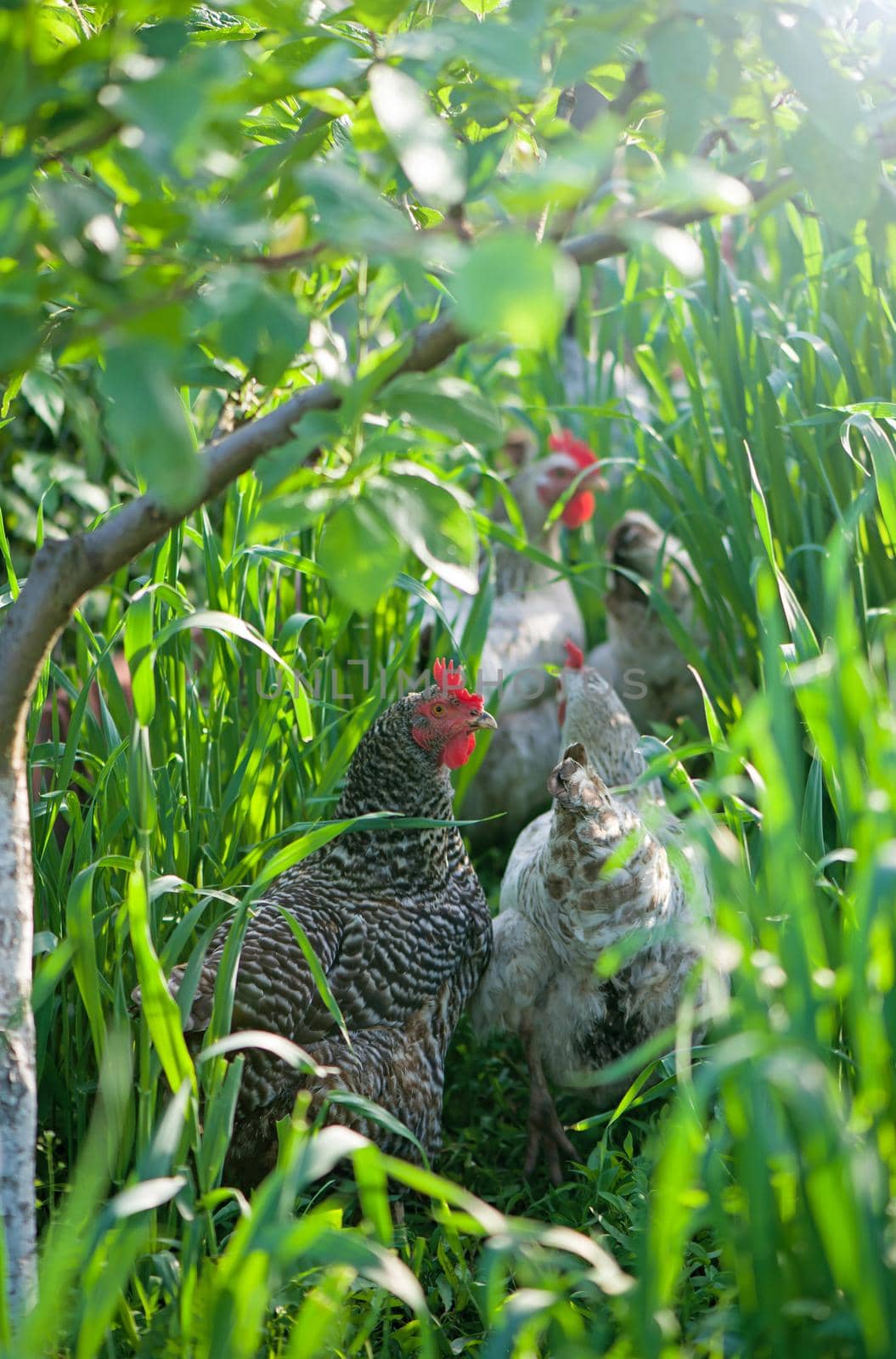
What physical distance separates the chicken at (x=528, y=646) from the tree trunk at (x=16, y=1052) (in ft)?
5.29

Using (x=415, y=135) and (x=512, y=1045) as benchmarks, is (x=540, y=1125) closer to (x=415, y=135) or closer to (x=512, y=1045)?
(x=512, y=1045)

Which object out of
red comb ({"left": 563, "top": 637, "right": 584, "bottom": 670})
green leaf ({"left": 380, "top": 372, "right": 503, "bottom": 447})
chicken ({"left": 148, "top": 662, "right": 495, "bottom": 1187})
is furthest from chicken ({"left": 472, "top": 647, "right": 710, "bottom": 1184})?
green leaf ({"left": 380, "top": 372, "right": 503, "bottom": 447})

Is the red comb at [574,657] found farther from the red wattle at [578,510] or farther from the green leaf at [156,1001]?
the green leaf at [156,1001]

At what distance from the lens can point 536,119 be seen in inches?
48.8

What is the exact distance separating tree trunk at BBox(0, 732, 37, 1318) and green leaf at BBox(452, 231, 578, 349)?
86 cm

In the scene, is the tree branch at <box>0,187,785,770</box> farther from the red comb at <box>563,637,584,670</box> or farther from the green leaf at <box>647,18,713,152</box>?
the red comb at <box>563,637,584,670</box>

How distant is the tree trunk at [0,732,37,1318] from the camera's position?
4.02 feet

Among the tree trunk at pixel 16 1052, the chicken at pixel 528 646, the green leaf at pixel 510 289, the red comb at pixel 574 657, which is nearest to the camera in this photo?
the green leaf at pixel 510 289

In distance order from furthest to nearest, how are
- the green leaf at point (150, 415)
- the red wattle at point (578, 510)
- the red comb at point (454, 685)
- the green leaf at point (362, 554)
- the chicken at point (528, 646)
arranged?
the red wattle at point (578, 510), the chicken at point (528, 646), the red comb at point (454, 685), the green leaf at point (362, 554), the green leaf at point (150, 415)

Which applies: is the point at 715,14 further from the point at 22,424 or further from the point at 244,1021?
the point at 22,424

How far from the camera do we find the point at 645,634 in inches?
126

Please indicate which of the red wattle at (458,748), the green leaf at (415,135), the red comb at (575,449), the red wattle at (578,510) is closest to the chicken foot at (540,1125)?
the red wattle at (458,748)

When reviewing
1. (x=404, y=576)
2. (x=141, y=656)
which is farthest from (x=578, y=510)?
(x=141, y=656)

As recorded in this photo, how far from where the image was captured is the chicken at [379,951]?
1810 mm
